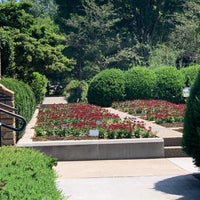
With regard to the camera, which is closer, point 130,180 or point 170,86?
point 130,180

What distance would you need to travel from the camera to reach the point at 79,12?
48.2 metres

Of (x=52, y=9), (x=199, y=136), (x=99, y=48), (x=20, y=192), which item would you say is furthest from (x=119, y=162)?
(x=52, y=9)

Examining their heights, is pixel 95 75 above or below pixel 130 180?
above

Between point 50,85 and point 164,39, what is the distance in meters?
13.2

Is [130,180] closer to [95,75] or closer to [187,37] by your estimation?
[95,75]

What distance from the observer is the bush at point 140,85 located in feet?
89.3

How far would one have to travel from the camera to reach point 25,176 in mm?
4816

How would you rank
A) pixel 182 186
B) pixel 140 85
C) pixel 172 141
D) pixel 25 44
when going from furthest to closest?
pixel 140 85
pixel 25 44
pixel 172 141
pixel 182 186

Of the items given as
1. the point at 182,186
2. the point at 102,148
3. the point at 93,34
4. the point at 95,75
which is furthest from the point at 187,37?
the point at 182,186

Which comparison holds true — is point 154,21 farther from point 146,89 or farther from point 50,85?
point 146,89

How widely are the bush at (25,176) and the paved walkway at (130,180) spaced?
112 centimetres

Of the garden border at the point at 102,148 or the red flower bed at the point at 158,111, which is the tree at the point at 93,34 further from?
the garden border at the point at 102,148

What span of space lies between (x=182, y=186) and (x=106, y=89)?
1895 centimetres

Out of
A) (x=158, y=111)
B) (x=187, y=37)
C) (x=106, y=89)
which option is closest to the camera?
(x=158, y=111)
